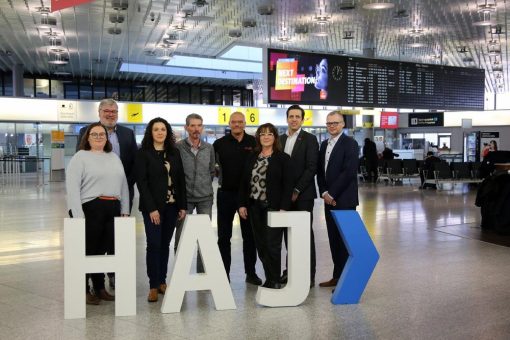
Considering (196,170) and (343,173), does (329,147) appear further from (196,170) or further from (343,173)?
(196,170)

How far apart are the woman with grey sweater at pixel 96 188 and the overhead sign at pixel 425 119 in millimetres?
27887

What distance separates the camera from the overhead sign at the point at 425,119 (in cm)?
3061

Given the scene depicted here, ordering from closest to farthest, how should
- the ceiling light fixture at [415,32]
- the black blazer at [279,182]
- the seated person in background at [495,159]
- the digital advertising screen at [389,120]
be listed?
1. the black blazer at [279,182]
2. the seated person in background at [495,159]
3. the ceiling light fixture at [415,32]
4. the digital advertising screen at [389,120]

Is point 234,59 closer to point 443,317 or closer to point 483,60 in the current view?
point 483,60

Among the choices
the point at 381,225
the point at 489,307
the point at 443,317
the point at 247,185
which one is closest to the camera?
the point at 443,317

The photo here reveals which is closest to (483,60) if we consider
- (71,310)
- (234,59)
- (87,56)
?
(234,59)

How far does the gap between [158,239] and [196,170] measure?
0.75 meters

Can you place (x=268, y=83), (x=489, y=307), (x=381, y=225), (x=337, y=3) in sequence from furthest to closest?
1. (x=337, y=3)
2. (x=268, y=83)
3. (x=381, y=225)
4. (x=489, y=307)

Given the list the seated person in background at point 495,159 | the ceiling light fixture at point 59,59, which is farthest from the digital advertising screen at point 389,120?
the seated person in background at point 495,159

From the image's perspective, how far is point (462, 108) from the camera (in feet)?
51.8

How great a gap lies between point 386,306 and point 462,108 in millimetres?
12387

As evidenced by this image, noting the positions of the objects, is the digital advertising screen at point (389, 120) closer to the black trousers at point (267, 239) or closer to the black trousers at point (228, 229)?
the black trousers at point (228, 229)

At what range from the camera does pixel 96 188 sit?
4.60 meters

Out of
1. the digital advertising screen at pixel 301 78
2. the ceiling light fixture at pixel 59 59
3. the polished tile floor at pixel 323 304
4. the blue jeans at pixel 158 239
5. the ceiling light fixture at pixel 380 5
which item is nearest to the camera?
the polished tile floor at pixel 323 304
